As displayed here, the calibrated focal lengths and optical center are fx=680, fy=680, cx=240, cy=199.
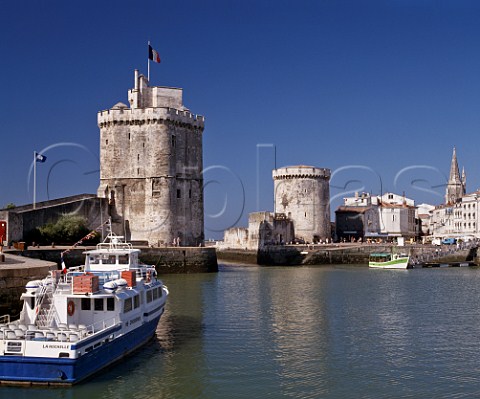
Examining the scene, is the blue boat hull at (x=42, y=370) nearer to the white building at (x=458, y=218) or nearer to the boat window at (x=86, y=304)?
the boat window at (x=86, y=304)

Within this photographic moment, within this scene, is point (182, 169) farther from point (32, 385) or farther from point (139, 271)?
point (32, 385)

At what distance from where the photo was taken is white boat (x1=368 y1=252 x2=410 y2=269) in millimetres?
57438

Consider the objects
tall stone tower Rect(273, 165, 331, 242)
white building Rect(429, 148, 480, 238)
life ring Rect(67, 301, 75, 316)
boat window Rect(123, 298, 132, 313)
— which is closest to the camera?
life ring Rect(67, 301, 75, 316)

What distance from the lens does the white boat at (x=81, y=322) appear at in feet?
52.2

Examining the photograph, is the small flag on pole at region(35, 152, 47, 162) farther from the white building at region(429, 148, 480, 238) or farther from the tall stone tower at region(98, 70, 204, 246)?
the white building at region(429, 148, 480, 238)

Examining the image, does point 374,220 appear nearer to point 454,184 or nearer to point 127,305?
point 454,184

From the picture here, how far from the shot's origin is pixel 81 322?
1850 cm

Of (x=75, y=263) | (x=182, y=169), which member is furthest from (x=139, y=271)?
(x=182, y=169)

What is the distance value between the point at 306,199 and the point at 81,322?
56.5m

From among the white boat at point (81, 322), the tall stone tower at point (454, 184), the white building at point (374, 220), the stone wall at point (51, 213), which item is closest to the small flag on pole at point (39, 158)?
the stone wall at point (51, 213)

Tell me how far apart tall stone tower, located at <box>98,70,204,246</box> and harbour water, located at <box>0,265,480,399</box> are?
1809cm

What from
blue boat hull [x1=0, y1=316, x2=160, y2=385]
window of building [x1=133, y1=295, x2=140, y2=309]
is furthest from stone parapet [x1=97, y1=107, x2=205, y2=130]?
blue boat hull [x1=0, y1=316, x2=160, y2=385]

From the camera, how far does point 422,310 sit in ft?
93.7

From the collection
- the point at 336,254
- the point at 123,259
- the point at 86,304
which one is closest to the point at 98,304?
the point at 86,304
